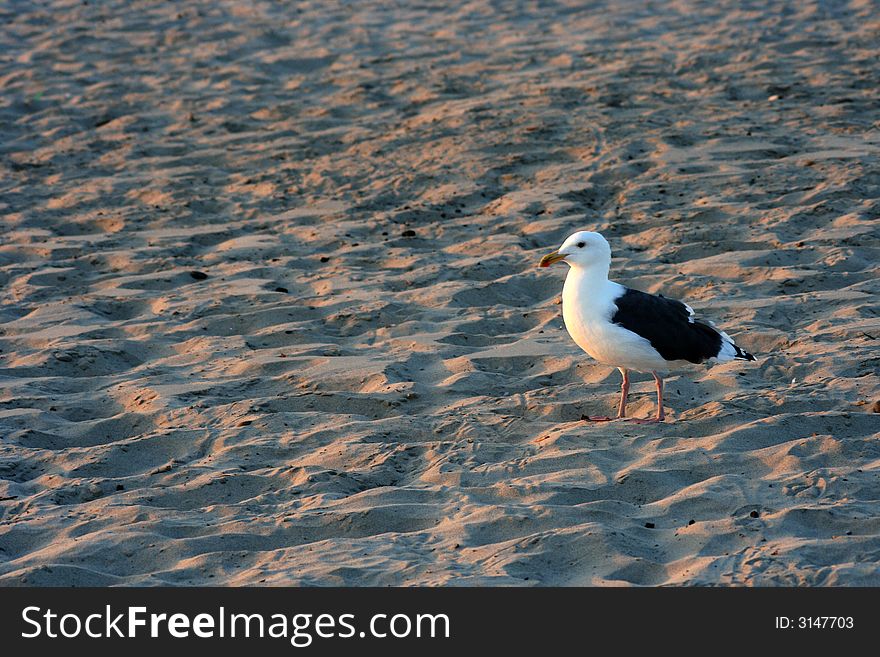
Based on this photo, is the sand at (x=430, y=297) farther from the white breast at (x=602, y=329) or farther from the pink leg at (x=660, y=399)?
the white breast at (x=602, y=329)

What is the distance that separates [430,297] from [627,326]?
1.88m

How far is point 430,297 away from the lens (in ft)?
23.7

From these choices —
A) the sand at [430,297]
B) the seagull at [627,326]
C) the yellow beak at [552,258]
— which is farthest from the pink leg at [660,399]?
the yellow beak at [552,258]

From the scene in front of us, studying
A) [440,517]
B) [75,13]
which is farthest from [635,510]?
[75,13]

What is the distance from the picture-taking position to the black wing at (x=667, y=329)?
18.4 feet

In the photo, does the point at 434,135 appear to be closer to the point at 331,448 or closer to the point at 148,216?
the point at 148,216

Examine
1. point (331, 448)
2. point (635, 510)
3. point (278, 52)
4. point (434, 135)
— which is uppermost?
point (278, 52)

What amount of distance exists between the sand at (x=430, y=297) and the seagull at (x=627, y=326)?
28 centimetres

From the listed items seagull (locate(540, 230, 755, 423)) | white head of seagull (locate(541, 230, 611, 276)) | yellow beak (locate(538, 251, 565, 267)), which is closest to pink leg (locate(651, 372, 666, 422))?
seagull (locate(540, 230, 755, 423))

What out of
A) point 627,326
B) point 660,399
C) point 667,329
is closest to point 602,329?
point 627,326

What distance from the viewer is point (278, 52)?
1257 cm

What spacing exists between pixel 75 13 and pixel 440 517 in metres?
11.4

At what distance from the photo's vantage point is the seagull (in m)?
5.61

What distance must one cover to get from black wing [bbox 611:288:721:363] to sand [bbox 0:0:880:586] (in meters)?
0.31
